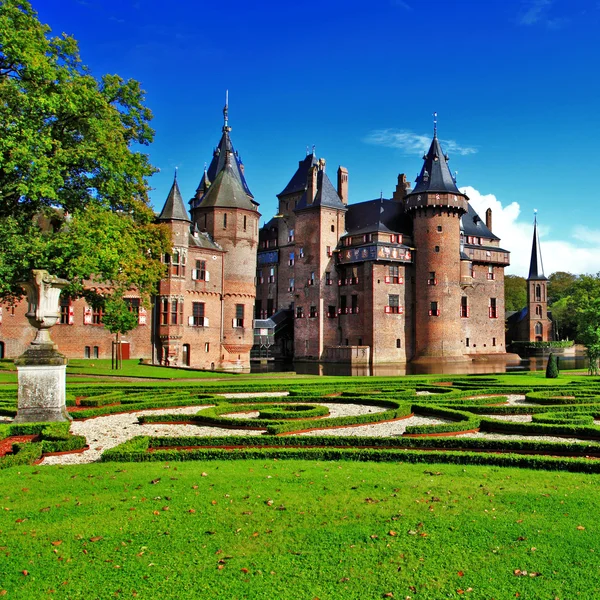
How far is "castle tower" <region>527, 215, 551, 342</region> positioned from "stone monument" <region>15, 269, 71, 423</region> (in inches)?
2838

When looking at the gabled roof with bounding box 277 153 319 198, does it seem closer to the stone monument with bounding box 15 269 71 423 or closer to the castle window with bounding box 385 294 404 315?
the castle window with bounding box 385 294 404 315

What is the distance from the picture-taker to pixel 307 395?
56.1ft

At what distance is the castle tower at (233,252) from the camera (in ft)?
142

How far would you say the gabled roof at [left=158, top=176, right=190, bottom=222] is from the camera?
3931cm

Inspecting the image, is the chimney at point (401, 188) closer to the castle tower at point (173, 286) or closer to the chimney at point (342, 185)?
the chimney at point (342, 185)

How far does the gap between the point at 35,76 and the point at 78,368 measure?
1444 centimetres

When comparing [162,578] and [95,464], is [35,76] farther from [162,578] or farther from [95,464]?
[162,578]

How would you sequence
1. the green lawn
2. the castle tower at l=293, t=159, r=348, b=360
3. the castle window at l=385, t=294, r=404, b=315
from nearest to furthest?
the green lawn → the castle window at l=385, t=294, r=404, b=315 → the castle tower at l=293, t=159, r=348, b=360

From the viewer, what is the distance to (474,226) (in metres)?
63.8

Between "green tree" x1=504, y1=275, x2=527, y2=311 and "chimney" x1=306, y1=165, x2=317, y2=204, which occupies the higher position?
"chimney" x1=306, y1=165, x2=317, y2=204

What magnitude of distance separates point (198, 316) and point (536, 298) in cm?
5147

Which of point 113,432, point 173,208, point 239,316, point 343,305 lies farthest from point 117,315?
point 343,305

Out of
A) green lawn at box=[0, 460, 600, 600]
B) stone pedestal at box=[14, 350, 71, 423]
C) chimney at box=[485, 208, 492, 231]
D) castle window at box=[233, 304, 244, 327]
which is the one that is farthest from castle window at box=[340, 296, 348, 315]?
green lawn at box=[0, 460, 600, 600]

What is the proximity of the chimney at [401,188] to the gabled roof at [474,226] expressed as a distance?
21.3 ft
